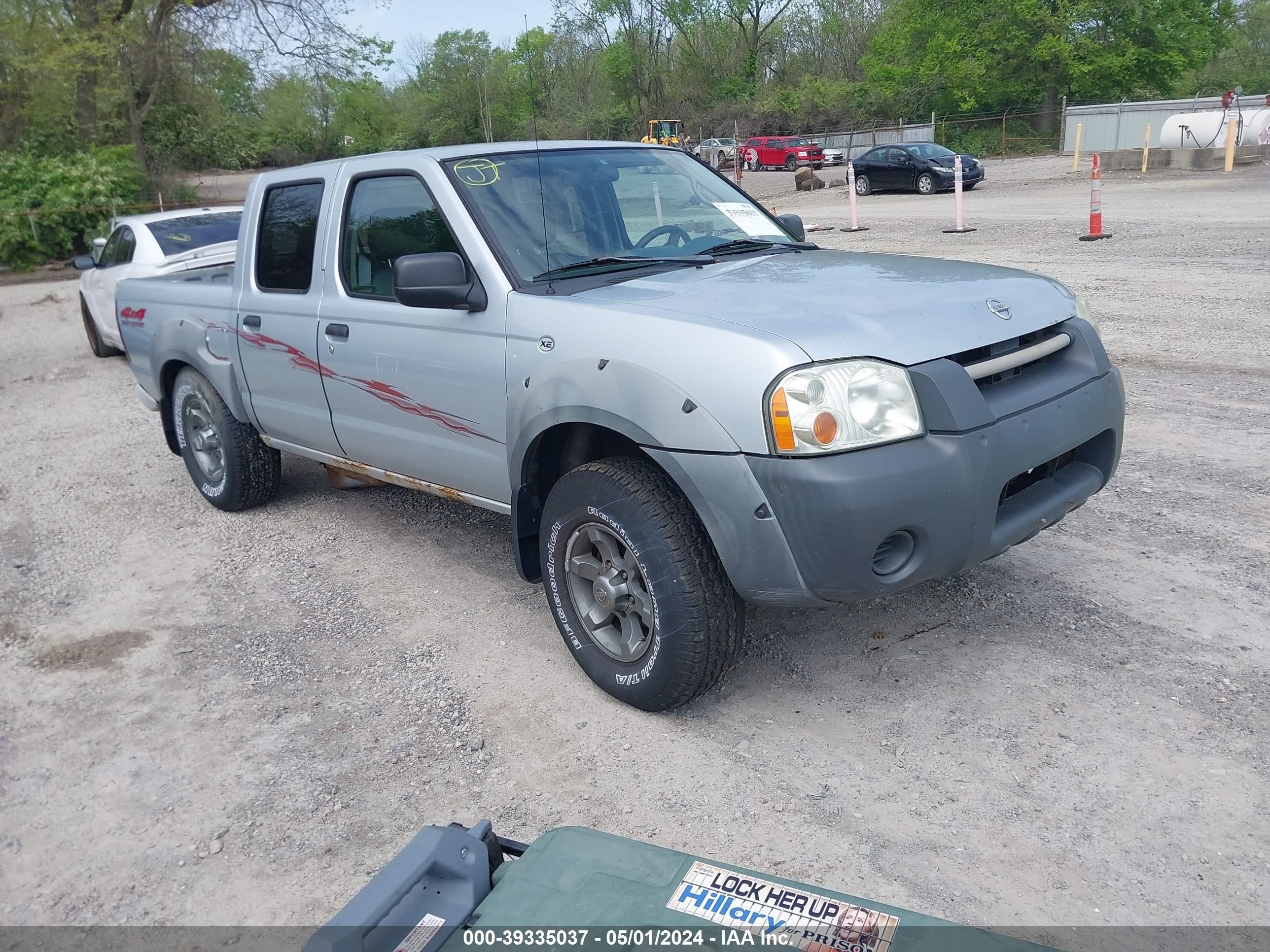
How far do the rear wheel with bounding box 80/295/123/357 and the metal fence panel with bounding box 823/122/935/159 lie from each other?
38.6 meters

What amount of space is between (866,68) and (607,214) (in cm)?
6017

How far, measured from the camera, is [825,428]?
3057 mm

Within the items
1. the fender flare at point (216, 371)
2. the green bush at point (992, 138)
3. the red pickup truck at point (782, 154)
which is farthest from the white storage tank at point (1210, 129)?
the fender flare at point (216, 371)

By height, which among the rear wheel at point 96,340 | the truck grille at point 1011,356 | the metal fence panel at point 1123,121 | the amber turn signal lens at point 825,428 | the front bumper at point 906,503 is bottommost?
the rear wheel at point 96,340

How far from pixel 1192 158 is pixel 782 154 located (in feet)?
63.5

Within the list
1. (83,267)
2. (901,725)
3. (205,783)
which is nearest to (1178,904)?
(901,725)

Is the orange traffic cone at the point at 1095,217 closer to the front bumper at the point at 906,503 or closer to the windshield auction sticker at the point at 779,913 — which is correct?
the front bumper at the point at 906,503

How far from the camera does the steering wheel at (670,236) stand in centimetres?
440

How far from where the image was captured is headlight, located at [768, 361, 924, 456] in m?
3.05

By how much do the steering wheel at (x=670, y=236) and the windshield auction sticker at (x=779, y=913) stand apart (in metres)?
2.90

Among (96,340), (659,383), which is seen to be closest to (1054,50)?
(96,340)

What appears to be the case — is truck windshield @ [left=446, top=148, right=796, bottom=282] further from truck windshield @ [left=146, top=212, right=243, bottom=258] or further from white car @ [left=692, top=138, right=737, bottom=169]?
white car @ [left=692, top=138, right=737, bottom=169]

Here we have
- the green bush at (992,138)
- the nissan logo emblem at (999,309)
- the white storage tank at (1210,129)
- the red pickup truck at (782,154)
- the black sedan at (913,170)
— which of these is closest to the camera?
the nissan logo emblem at (999,309)

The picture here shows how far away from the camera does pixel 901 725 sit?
355 cm
